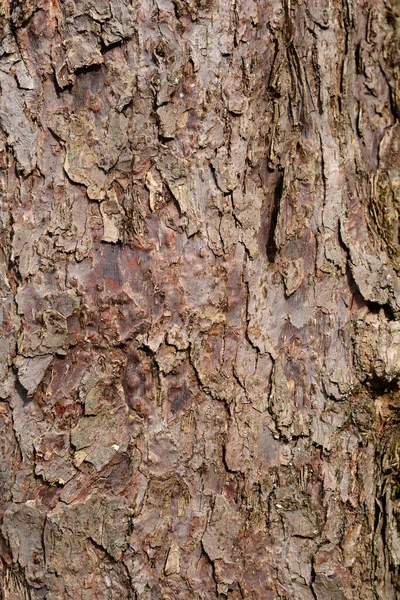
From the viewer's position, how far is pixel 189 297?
1.50 meters

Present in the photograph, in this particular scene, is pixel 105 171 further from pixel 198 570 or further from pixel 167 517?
pixel 198 570

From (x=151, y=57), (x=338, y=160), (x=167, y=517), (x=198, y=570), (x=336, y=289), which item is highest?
(x=151, y=57)

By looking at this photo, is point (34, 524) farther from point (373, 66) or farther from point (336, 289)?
point (373, 66)

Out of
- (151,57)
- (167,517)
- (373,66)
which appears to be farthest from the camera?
(373,66)

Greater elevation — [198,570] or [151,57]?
[151,57]

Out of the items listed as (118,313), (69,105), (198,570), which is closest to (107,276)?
(118,313)

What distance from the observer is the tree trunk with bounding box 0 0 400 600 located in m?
1.44

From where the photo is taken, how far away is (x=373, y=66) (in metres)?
1.62

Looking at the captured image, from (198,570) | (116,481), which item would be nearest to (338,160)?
(116,481)

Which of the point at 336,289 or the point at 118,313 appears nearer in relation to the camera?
the point at 118,313

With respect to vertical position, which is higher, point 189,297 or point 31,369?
point 189,297

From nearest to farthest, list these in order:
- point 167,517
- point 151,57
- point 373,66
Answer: point 151,57 < point 167,517 < point 373,66

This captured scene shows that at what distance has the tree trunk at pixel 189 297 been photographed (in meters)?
1.44

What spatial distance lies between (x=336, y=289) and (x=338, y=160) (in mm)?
317
